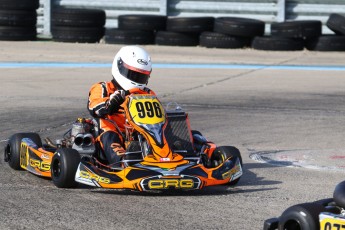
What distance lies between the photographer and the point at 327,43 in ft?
59.5

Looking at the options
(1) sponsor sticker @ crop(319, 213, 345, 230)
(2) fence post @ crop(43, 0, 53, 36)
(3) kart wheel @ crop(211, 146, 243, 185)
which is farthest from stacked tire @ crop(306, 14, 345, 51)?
(1) sponsor sticker @ crop(319, 213, 345, 230)

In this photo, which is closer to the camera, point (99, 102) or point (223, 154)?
point (223, 154)

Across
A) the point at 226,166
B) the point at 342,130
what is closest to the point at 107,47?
the point at 342,130

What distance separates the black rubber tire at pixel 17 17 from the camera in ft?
59.4

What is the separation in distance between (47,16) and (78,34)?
79.3 inches

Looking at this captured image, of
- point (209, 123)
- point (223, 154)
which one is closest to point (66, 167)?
point (223, 154)

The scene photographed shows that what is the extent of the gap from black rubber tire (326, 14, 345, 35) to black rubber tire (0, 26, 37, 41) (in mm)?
5983

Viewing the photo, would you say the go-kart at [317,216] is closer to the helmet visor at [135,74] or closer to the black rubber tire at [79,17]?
the helmet visor at [135,74]

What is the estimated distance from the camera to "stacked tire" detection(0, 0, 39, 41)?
59.5 ft

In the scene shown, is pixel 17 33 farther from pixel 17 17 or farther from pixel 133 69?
pixel 133 69

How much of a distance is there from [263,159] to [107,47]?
1062 cm

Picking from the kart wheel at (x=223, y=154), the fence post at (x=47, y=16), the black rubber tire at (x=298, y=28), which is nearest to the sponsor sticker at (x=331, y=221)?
the kart wheel at (x=223, y=154)

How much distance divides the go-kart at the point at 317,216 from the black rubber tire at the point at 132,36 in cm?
1380

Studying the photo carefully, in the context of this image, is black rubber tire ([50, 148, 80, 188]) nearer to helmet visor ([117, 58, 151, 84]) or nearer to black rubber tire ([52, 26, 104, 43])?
helmet visor ([117, 58, 151, 84])
